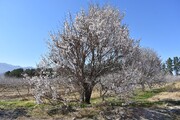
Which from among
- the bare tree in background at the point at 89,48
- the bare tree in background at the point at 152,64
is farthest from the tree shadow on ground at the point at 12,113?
the bare tree in background at the point at 152,64

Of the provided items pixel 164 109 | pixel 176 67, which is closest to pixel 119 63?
pixel 164 109

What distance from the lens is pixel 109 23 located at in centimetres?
1591

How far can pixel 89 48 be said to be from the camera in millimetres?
15711

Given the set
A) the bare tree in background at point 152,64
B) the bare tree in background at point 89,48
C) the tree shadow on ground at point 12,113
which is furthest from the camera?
the bare tree in background at point 152,64

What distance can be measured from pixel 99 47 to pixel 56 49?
→ 2.42 metres

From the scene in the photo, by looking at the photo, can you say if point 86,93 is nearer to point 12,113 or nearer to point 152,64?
point 12,113

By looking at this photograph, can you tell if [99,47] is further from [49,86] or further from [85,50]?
[49,86]

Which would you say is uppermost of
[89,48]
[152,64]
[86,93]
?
[152,64]

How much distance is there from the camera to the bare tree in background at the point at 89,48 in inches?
603

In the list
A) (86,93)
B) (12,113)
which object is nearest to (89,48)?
(86,93)

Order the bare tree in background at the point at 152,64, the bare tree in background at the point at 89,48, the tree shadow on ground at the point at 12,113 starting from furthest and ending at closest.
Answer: the bare tree in background at the point at 152,64
the bare tree in background at the point at 89,48
the tree shadow on ground at the point at 12,113

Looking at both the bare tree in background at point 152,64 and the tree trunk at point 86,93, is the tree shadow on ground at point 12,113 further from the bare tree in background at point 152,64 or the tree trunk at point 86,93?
the bare tree in background at point 152,64

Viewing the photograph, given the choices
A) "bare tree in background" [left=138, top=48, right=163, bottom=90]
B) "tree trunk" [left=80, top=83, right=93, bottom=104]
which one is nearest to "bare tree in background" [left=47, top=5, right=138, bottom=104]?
"tree trunk" [left=80, top=83, right=93, bottom=104]

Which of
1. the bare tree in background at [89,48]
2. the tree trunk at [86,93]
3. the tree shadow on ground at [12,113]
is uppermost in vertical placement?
the bare tree in background at [89,48]
